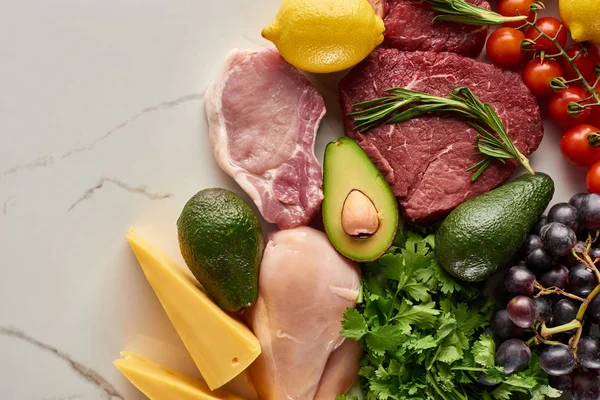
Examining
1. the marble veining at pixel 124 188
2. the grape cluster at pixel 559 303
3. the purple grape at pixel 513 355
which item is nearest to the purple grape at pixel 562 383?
the grape cluster at pixel 559 303

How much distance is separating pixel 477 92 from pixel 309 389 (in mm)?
902

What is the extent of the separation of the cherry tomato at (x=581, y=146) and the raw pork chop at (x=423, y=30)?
0.35m

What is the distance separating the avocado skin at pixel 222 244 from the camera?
158cm

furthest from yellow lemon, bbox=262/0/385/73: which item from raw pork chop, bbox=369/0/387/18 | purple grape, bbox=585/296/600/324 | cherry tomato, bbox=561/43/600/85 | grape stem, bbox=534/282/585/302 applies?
purple grape, bbox=585/296/600/324

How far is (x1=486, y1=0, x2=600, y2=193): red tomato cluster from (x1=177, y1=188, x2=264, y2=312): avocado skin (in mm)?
804

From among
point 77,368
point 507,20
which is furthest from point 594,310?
point 77,368

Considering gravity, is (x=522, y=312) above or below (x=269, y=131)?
below

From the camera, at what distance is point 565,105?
1.69 m

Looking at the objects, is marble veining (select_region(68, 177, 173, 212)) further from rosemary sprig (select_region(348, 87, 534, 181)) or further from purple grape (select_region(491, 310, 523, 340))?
purple grape (select_region(491, 310, 523, 340))

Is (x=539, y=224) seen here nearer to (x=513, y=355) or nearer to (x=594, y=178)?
(x=594, y=178)

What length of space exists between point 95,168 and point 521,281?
1157 millimetres

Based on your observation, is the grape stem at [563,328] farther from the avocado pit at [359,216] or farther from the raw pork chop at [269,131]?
the raw pork chop at [269,131]

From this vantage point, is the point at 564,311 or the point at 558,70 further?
the point at 558,70

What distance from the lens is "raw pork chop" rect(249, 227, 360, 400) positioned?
165 cm
